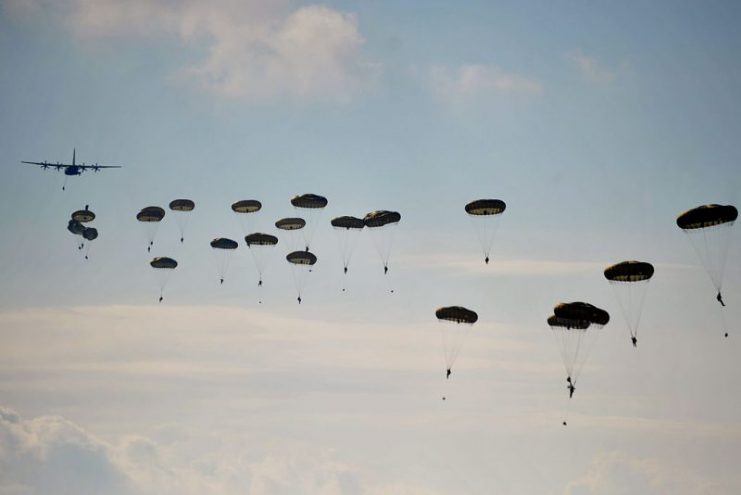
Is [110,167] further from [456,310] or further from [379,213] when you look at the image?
[456,310]

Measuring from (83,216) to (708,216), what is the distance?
8238 cm

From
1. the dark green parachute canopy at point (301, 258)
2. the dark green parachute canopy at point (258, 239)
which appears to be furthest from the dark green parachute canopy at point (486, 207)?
the dark green parachute canopy at point (258, 239)

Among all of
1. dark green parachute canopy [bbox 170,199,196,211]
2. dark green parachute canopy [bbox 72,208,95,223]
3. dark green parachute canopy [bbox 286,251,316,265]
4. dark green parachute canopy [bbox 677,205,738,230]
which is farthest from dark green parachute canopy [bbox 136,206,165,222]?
dark green parachute canopy [bbox 677,205,738,230]

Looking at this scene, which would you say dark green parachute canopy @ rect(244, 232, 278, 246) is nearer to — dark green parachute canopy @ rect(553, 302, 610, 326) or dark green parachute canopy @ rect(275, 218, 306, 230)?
dark green parachute canopy @ rect(275, 218, 306, 230)

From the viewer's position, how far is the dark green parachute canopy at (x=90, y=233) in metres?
112

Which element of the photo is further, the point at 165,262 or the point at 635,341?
the point at 165,262

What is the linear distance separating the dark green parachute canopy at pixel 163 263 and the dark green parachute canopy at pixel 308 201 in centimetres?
2047

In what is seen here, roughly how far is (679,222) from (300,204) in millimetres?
42784

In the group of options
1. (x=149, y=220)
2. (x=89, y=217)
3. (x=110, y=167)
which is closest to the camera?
(x=149, y=220)

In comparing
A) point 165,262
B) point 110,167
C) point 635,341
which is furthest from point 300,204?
point 110,167

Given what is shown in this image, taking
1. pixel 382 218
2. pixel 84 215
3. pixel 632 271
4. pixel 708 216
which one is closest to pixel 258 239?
pixel 382 218

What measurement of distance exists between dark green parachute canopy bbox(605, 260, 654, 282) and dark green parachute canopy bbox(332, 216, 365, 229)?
31.5 m

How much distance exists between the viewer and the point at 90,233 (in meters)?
113

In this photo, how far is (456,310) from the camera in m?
80.2
